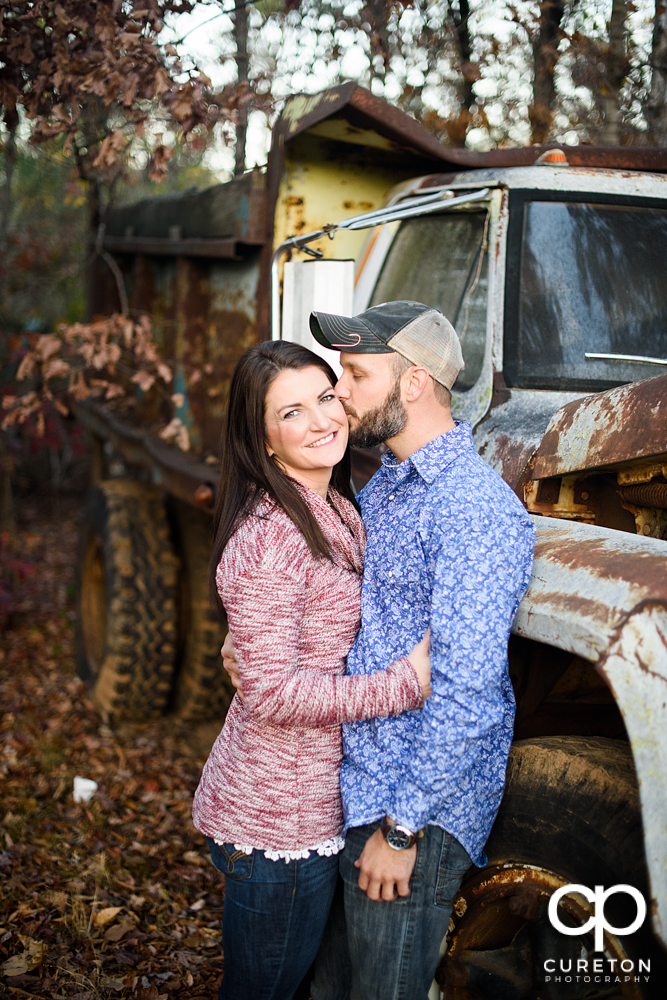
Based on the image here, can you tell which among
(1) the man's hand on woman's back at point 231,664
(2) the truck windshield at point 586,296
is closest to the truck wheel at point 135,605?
(1) the man's hand on woman's back at point 231,664

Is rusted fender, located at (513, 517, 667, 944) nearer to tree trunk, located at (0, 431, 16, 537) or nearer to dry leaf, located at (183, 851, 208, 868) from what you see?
dry leaf, located at (183, 851, 208, 868)

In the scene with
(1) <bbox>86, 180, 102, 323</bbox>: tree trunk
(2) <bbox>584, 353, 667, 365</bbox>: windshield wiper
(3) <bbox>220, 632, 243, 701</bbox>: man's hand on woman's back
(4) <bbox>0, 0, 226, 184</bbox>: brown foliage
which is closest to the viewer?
(3) <bbox>220, 632, 243, 701</bbox>: man's hand on woman's back

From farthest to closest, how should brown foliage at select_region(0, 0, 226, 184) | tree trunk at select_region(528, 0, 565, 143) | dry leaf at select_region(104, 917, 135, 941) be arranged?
tree trunk at select_region(528, 0, 565, 143) < brown foliage at select_region(0, 0, 226, 184) < dry leaf at select_region(104, 917, 135, 941)

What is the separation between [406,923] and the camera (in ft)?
5.86

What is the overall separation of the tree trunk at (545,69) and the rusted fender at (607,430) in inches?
226

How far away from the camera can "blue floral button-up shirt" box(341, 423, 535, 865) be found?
→ 1.67 metres

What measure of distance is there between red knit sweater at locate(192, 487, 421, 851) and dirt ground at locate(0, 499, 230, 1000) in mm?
1286

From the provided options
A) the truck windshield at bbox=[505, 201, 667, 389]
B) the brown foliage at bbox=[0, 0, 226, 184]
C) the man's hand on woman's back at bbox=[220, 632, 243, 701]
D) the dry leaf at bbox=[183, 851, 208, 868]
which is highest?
the brown foliage at bbox=[0, 0, 226, 184]

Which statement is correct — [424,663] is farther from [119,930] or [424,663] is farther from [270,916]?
[119,930]

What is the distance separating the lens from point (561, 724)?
7.96ft

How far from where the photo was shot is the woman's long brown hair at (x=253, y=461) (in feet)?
6.27

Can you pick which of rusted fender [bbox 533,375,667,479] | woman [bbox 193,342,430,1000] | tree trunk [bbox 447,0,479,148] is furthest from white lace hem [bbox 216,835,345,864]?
tree trunk [bbox 447,0,479,148]

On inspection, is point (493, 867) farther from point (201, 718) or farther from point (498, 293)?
point (201, 718)

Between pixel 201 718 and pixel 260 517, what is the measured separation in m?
3.22
